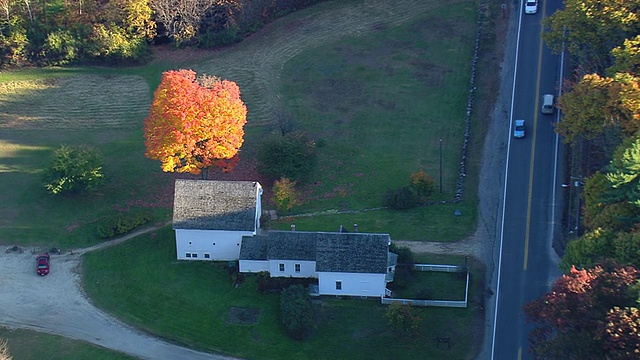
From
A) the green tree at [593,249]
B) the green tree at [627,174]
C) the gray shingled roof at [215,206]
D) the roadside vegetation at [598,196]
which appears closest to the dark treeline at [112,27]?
the gray shingled roof at [215,206]

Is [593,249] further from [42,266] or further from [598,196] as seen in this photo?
[42,266]

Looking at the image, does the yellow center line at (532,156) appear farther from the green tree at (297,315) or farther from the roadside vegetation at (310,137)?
the green tree at (297,315)

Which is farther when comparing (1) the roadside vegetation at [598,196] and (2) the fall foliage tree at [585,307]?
(1) the roadside vegetation at [598,196]

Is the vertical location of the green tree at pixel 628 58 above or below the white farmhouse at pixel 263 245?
above

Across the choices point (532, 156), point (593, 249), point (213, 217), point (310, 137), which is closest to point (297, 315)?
point (213, 217)

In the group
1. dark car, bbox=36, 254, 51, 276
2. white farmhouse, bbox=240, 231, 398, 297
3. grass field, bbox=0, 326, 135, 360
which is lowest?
grass field, bbox=0, 326, 135, 360

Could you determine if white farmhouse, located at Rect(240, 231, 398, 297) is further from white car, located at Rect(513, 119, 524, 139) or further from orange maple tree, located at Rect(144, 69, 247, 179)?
white car, located at Rect(513, 119, 524, 139)

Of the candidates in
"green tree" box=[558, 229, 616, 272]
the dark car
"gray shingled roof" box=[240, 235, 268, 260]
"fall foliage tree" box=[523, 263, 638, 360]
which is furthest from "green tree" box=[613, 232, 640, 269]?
the dark car
